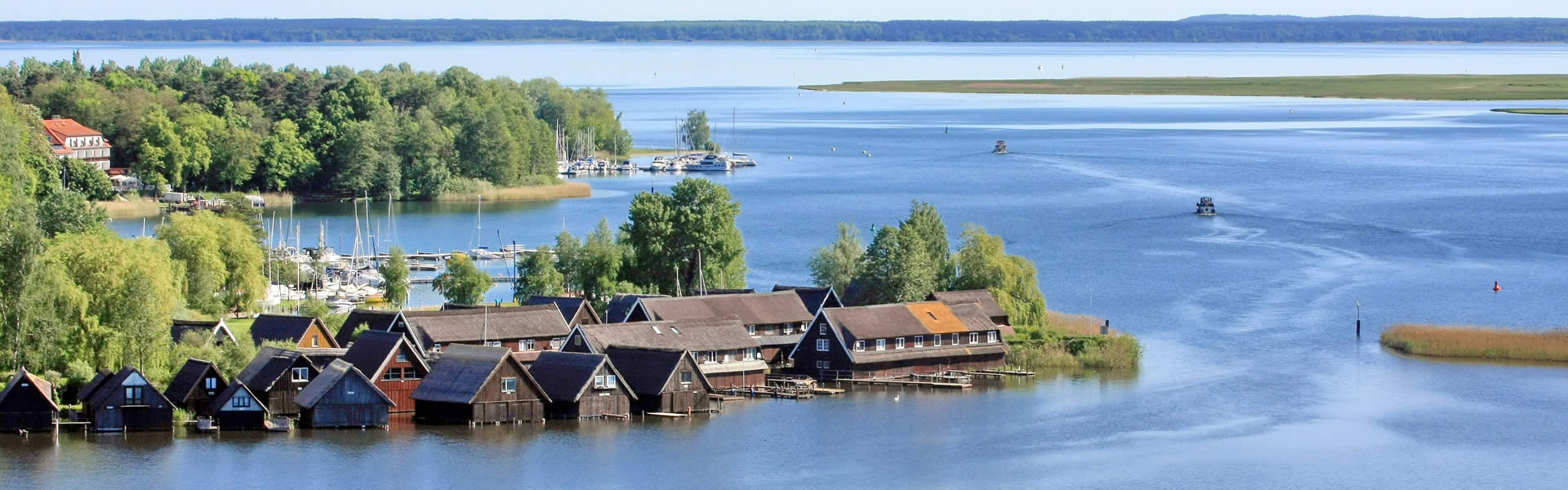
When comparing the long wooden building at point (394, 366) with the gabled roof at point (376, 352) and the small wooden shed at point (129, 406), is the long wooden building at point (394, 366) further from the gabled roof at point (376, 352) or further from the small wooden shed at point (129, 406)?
the small wooden shed at point (129, 406)

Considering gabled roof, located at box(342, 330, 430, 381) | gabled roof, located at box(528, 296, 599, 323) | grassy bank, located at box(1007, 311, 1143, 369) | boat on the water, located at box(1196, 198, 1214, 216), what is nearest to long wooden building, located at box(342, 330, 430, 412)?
gabled roof, located at box(342, 330, 430, 381)

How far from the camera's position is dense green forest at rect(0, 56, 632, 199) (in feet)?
320

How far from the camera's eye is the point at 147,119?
98.3 metres

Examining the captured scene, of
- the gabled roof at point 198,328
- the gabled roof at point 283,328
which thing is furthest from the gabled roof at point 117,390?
the gabled roof at point 283,328

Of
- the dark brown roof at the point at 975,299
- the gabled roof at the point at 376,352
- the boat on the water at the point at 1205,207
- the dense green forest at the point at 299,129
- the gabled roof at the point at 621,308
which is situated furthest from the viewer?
the dense green forest at the point at 299,129

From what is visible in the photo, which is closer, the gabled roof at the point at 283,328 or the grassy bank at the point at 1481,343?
the gabled roof at the point at 283,328

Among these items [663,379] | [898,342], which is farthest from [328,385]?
[898,342]

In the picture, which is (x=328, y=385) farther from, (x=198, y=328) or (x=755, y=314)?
(x=755, y=314)

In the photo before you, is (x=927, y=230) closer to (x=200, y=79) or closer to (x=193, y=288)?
(x=193, y=288)

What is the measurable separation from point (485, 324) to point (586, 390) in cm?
501

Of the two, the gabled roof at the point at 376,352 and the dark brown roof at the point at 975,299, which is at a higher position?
the dark brown roof at the point at 975,299

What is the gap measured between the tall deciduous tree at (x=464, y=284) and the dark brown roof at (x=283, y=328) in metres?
10.4

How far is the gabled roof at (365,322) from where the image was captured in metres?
44.3

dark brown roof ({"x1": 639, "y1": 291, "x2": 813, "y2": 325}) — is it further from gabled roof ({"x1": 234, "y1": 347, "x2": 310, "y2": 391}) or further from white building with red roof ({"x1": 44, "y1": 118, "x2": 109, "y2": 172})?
white building with red roof ({"x1": 44, "y1": 118, "x2": 109, "y2": 172})
